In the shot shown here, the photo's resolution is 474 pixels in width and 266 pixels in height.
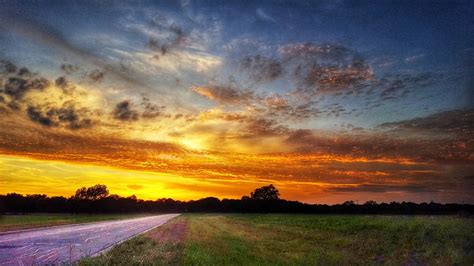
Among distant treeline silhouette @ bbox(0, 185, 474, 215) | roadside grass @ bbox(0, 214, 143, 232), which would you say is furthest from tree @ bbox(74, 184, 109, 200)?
roadside grass @ bbox(0, 214, 143, 232)

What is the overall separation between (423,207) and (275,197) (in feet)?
231

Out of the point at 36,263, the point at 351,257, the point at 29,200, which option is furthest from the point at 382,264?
the point at 29,200

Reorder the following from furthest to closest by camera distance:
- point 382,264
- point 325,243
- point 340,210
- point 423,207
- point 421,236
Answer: point 340,210, point 423,207, point 325,243, point 421,236, point 382,264

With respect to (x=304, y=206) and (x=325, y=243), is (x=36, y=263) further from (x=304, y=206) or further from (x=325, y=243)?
(x=304, y=206)

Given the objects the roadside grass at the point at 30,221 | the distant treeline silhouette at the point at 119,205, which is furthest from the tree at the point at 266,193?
the roadside grass at the point at 30,221

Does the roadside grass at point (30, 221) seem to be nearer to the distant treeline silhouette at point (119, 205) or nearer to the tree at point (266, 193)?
the distant treeline silhouette at point (119, 205)

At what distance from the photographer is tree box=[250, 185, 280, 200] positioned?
179625 mm

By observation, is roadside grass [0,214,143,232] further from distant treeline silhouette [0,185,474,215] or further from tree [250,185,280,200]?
tree [250,185,280,200]

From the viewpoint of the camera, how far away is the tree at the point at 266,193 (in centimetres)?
17962

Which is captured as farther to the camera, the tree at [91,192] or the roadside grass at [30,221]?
the tree at [91,192]

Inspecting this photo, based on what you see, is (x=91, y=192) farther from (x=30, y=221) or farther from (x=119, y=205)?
(x=30, y=221)

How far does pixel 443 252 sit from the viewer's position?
51.2ft

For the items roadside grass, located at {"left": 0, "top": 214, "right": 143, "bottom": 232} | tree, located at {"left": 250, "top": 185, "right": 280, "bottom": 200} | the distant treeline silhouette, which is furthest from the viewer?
tree, located at {"left": 250, "top": 185, "right": 280, "bottom": 200}

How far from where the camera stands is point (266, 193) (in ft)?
597
